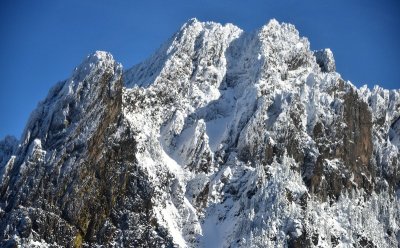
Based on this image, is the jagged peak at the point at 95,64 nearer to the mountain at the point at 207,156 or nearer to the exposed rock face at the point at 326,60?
the mountain at the point at 207,156

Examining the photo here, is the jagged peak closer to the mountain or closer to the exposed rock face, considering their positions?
the mountain

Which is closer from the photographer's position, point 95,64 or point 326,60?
point 95,64

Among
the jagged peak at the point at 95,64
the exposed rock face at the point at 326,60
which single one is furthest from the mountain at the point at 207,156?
the exposed rock face at the point at 326,60

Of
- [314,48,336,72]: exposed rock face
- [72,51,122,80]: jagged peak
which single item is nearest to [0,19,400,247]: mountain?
[72,51,122,80]: jagged peak

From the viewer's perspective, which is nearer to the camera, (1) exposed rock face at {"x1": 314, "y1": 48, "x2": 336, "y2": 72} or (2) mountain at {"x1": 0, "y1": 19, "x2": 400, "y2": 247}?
(2) mountain at {"x1": 0, "y1": 19, "x2": 400, "y2": 247}

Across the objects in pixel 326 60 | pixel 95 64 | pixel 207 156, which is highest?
pixel 326 60

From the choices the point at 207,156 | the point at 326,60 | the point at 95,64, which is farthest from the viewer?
the point at 326,60

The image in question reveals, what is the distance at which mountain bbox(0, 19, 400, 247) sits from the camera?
111 meters

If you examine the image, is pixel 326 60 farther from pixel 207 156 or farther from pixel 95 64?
pixel 95 64

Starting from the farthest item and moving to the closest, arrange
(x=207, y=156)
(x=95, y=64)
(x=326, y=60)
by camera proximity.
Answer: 1. (x=326, y=60)
2. (x=207, y=156)
3. (x=95, y=64)

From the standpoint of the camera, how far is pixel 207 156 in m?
129

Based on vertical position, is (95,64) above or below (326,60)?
below

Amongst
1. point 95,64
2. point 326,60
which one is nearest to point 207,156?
point 95,64

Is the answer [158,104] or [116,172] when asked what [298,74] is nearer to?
[158,104]
